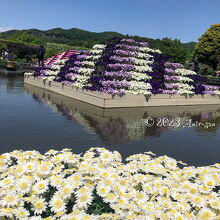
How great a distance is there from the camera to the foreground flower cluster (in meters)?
3.59

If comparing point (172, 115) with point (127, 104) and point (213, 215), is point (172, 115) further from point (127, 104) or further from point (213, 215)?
point (213, 215)

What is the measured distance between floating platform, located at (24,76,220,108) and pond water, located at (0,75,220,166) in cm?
67

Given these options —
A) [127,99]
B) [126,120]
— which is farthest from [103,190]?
[127,99]

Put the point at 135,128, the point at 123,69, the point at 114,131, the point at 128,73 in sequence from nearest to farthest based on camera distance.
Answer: the point at 114,131 → the point at 135,128 → the point at 128,73 → the point at 123,69

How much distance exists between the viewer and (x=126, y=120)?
12984 mm

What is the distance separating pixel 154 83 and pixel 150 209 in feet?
52.5

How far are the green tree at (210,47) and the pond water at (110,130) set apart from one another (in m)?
57.6

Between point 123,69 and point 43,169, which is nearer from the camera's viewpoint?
point 43,169

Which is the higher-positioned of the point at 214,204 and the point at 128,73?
the point at 128,73

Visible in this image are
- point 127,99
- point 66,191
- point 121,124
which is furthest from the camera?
point 127,99

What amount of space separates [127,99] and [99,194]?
1303 cm

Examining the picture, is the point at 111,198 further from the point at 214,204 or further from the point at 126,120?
the point at 126,120

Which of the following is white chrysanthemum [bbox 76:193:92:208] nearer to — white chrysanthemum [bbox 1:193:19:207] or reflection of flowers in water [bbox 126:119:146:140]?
white chrysanthemum [bbox 1:193:19:207]

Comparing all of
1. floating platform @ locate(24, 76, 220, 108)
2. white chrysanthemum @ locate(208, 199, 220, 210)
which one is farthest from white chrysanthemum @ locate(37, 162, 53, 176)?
floating platform @ locate(24, 76, 220, 108)
